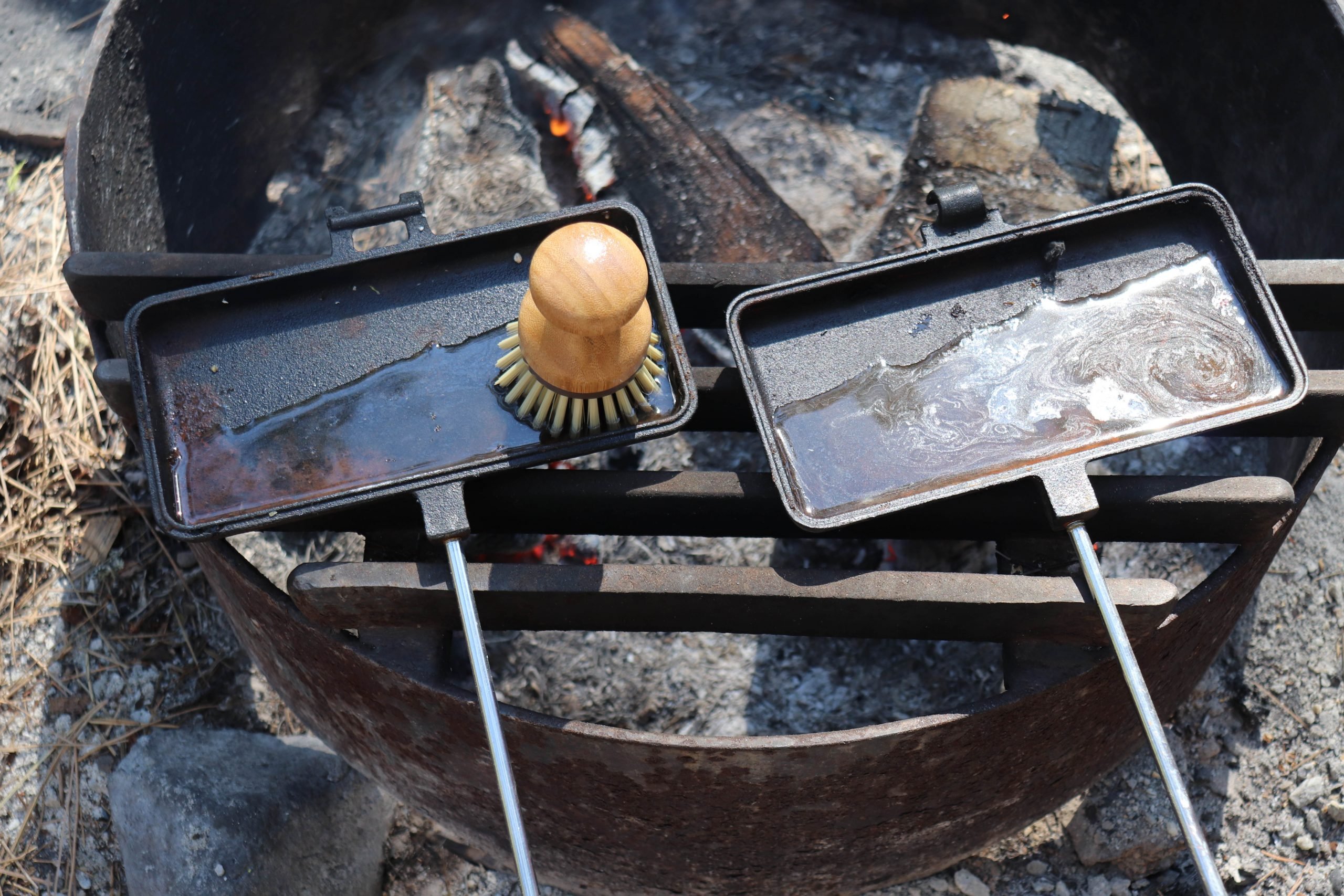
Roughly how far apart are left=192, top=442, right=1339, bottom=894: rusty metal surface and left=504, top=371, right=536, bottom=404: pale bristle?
40 centimetres

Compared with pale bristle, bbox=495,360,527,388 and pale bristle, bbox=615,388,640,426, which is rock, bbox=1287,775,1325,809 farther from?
pale bristle, bbox=495,360,527,388

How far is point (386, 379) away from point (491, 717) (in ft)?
2.07

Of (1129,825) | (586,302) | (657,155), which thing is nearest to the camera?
(586,302)

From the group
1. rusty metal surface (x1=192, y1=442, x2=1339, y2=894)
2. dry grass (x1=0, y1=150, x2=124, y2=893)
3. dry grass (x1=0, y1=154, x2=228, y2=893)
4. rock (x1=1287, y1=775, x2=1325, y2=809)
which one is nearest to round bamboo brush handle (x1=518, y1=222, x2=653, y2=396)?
rusty metal surface (x1=192, y1=442, x2=1339, y2=894)

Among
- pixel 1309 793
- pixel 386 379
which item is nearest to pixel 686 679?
pixel 386 379

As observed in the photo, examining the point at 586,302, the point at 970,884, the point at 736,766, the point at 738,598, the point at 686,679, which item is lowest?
the point at 970,884

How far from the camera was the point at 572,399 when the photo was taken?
1538 millimetres

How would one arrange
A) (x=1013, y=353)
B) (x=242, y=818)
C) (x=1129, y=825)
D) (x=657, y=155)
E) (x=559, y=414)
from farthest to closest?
(x=657, y=155)
(x=1129, y=825)
(x=242, y=818)
(x=1013, y=353)
(x=559, y=414)

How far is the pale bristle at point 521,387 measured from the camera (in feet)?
5.12

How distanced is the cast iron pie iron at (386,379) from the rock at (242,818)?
23.8 inches

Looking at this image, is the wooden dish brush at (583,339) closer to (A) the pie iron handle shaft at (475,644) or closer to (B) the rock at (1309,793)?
(A) the pie iron handle shaft at (475,644)

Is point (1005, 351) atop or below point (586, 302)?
below

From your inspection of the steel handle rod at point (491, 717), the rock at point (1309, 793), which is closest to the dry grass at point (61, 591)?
the steel handle rod at point (491, 717)

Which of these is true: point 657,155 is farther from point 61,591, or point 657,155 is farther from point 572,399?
point 61,591
